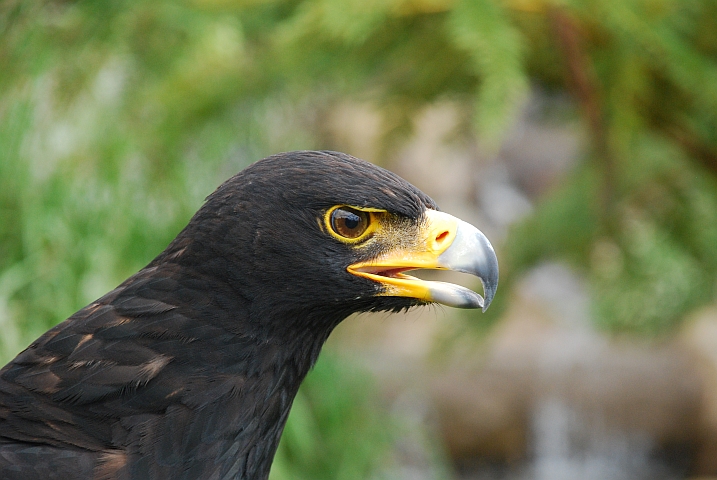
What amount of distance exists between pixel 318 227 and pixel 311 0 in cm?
173

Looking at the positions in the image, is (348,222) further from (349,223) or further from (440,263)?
(440,263)

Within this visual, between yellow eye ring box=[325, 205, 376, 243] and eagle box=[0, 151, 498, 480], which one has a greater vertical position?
yellow eye ring box=[325, 205, 376, 243]

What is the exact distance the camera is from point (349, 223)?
186cm

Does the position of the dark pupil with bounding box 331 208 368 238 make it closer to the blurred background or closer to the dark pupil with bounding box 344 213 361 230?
the dark pupil with bounding box 344 213 361 230

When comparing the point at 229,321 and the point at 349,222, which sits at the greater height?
the point at 349,222

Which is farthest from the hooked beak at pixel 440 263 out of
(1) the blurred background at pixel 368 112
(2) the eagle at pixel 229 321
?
(1) the blurred background at pixel 368 112

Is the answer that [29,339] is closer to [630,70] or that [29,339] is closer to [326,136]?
[630,70]

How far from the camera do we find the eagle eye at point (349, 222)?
1.84m

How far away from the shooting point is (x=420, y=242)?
1.90 m

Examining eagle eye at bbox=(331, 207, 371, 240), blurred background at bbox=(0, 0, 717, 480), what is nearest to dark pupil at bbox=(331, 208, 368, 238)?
eagle eye at bbox=(331, 207, 371, 240)

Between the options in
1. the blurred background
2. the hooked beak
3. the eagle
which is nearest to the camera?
the eagle

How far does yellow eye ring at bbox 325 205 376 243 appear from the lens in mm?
1838

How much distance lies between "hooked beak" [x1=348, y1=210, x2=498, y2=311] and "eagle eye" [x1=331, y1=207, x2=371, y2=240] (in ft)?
0.24

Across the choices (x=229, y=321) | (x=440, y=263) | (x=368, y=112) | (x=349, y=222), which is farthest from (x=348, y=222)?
(x=368, y=112)
